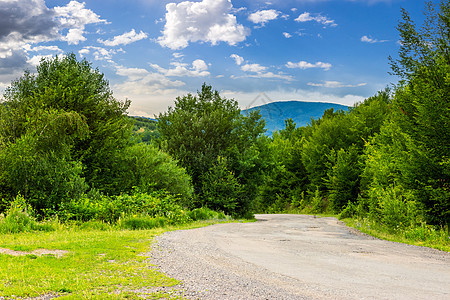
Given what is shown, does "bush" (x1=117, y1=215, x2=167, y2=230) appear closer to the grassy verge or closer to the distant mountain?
the grassy verge

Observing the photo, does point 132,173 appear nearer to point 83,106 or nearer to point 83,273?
point 83,106

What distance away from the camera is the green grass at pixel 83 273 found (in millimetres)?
5254

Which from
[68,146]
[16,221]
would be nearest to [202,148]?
[68,146]

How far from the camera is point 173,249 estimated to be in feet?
32.2

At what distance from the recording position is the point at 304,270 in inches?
290

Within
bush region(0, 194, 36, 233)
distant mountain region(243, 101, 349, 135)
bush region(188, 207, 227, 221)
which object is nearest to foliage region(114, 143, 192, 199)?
bush region(188, 207, 227, 221)

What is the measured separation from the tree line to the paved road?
563cm

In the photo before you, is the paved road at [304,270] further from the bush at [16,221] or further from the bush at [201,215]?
the bush at [201,215]

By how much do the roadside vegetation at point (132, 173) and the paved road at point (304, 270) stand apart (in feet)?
3.10

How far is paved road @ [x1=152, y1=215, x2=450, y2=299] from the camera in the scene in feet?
18.4

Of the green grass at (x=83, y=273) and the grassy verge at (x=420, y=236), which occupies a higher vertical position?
the green grass at (x=83, y=273)

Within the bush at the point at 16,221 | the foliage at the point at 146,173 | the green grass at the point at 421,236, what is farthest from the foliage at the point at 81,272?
the foliage at the point at 146,173

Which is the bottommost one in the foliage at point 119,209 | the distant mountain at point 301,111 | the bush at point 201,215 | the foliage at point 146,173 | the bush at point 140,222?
the bush at point 201,215

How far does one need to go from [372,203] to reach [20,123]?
21305 mm
